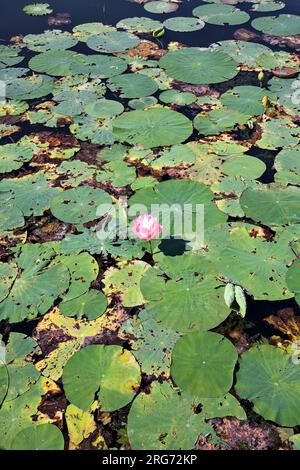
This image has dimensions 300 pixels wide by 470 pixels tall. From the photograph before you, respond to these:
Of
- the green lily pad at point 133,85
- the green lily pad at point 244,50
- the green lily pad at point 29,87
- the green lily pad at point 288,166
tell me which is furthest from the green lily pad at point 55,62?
the green lily pad at point 288,166

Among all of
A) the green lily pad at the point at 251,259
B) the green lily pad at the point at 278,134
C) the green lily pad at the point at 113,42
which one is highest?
the green lily pad at the point at 113,42

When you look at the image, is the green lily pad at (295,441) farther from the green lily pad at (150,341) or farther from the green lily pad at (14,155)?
the green lily pad at (14,155)

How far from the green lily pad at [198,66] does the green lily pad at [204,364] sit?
3730 millimetres

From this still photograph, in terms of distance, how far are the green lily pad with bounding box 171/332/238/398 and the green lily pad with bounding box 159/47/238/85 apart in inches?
147

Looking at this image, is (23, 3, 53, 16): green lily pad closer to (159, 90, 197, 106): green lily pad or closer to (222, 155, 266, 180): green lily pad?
(159, 90, 197, 106): green lily pad

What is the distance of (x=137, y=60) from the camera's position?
6004 millimetres

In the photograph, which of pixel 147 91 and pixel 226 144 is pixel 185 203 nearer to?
pixel 226 144

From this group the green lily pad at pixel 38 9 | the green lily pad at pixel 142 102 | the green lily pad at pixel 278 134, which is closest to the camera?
the green lily pad at pixel 278 134

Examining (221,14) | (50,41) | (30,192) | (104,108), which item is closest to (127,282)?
(30,192)

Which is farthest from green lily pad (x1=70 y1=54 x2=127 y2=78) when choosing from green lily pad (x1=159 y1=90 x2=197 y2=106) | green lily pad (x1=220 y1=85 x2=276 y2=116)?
green lily pad (x1=220 y1=85 x2=276 y2=116)

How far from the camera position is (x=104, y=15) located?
7.34 meters

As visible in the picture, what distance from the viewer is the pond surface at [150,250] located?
99.6 inches
